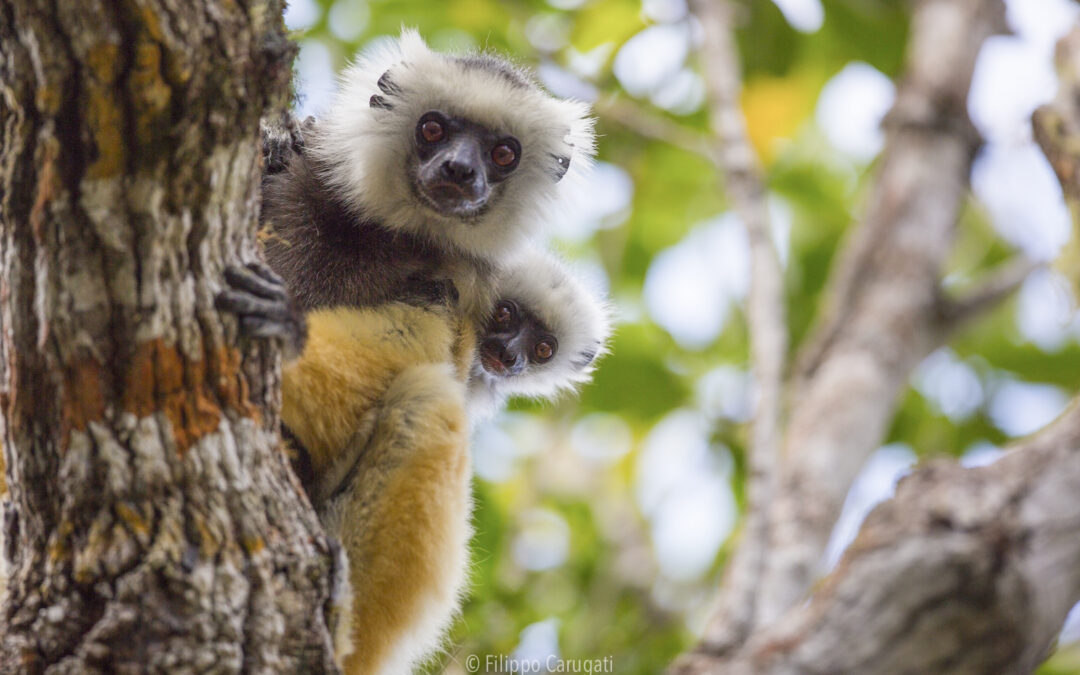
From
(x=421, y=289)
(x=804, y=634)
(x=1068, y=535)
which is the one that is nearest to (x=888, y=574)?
(x=804, y=634)

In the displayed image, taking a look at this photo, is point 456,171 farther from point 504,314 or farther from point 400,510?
point 400,510

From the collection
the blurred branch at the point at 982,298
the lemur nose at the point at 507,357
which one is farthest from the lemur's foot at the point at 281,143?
the blurred branch at the point at 982,298

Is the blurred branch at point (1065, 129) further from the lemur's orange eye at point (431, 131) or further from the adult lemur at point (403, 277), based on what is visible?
the lemur's orange eye at point (431, 131)

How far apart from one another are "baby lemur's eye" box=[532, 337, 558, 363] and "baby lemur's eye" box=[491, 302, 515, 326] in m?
0.20

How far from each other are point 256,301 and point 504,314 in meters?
2.41

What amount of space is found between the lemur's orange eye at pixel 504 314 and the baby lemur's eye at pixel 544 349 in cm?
20

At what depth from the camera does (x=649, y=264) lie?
8250mm

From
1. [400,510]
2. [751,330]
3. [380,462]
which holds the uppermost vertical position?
[751,330]

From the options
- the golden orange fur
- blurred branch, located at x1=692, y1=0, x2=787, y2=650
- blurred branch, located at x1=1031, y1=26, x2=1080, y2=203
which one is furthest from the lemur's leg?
blurred branch, located at x1=1031, y1=26, x2=1080, y2=203

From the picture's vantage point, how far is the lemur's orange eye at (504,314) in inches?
188

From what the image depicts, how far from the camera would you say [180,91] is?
214 cm

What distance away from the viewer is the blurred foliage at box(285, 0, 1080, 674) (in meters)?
7.01

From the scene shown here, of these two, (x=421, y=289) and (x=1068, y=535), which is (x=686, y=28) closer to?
(x=421, y=289)

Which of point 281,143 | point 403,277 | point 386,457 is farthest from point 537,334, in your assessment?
point 386,457
